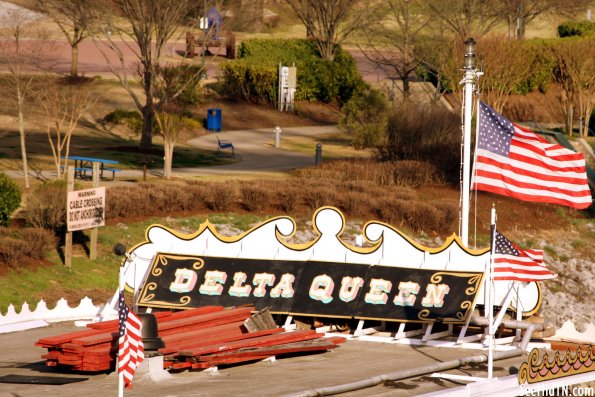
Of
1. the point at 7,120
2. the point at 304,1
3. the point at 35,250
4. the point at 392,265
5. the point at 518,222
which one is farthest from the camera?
the point at 304,1

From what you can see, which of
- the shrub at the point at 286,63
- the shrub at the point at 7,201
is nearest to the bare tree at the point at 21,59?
the shrub at the point at 7,201

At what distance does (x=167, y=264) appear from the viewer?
2216cm

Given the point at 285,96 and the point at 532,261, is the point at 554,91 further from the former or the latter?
the point at 532,261

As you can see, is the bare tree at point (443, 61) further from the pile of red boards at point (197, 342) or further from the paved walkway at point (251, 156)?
the pile of red boards at point (197, 342)

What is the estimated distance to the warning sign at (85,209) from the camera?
2808cm

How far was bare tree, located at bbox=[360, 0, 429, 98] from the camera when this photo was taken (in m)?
62.6

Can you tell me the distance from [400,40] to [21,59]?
30.2 meters

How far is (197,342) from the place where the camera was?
1808 cm

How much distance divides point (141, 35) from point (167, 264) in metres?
26.3

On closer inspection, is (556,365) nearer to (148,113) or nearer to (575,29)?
(148,113)

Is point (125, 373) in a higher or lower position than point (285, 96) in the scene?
lower

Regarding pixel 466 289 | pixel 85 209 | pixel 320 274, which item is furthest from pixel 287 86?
pixel 466 289

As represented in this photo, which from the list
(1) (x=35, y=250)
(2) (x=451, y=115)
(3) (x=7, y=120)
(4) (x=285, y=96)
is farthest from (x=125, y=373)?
(4) (x=285, y=96)

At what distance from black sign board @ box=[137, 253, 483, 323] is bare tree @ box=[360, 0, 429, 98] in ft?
123
